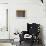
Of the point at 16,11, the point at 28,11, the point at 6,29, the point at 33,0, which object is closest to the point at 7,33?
the point at 6,29

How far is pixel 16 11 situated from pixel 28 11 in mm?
400

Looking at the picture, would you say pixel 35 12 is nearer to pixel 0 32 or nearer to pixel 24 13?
pixel 24 13

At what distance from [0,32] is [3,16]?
545 mm

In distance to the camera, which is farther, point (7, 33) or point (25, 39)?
point (7, 33)

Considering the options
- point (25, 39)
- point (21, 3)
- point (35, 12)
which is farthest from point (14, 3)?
point (25, 39)

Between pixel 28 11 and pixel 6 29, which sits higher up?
pixel 28 11

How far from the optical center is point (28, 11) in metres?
3.55

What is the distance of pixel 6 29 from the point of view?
11.7 feet

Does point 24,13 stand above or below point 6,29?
above

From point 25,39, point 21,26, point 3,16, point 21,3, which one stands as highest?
point 21,3

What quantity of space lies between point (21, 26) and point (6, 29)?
0.51 meters

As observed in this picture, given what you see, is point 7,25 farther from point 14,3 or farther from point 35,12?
point 35,12

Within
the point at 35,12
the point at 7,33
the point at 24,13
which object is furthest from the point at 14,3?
the point at 7,33

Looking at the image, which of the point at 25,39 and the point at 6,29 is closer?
Result: the point at 25,39
